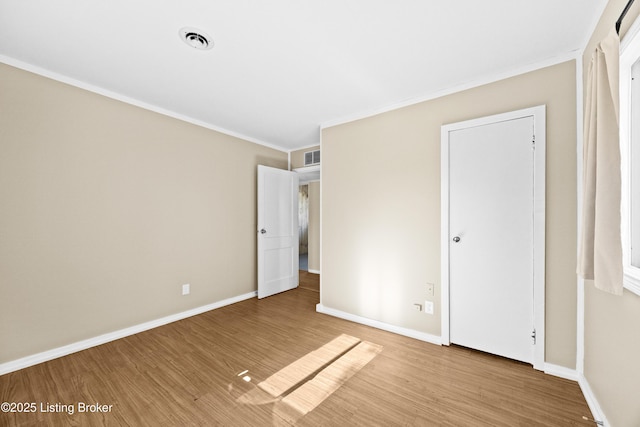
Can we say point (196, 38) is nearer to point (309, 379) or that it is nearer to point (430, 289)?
point (309, 379)

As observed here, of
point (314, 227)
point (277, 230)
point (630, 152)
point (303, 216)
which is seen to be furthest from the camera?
point (303, 216)

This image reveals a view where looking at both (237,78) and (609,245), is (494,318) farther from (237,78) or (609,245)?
(237,78)

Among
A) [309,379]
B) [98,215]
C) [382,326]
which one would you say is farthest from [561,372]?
[98,215]

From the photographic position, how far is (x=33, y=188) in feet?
7.30

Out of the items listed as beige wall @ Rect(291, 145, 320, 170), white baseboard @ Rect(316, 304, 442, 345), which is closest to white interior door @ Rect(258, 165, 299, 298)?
beige wall @ Rect(291, 145, 320, 170)

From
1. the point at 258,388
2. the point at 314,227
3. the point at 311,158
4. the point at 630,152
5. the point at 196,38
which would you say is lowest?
the point at 258,388

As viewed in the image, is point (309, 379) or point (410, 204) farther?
point (410, 204)

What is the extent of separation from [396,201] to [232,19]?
2152 mm

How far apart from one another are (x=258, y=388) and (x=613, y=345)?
2.20 metres

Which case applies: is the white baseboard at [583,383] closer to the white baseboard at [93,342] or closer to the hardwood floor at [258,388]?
the hardwood floor at [258,388]

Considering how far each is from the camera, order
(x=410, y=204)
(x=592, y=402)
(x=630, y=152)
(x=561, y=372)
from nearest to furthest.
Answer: (x=630, y=152), (x=592, y=402), (x=561, y=372), (x=410, y=204)

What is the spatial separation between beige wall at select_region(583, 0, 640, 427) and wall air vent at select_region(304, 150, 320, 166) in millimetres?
3168

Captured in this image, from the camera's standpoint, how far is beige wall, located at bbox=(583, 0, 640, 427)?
1224 mm

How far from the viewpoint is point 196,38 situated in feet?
6.12
